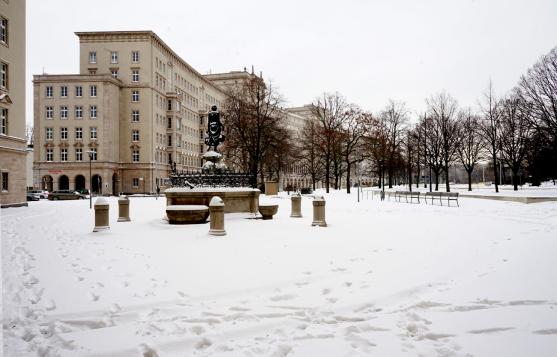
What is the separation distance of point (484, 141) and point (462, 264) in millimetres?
51204

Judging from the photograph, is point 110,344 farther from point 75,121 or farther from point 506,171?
point 506,171

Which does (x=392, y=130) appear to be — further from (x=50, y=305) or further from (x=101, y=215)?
(x=50, y=305)

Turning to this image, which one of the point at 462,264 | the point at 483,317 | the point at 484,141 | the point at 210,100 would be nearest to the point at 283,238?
the point at 462,264

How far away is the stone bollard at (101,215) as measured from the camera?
1340 centimetres

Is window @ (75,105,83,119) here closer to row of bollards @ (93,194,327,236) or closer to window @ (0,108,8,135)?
window @ (0,108,8,135)

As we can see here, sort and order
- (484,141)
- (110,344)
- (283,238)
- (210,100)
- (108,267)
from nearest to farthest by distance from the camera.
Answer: (110,344)
(108,267)
(283,238)
(484,141)
(210,100)

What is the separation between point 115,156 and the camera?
63.5m

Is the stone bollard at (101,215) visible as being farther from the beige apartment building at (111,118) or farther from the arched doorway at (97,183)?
the arched doorway at (97,183)

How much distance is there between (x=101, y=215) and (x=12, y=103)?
2067 centimetres

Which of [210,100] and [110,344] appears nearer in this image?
[110,344]

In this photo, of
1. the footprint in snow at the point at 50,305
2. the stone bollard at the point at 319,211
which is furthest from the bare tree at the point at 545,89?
the footprint in snow at the point at 50,305

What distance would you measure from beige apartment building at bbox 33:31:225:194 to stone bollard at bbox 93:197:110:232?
150ft

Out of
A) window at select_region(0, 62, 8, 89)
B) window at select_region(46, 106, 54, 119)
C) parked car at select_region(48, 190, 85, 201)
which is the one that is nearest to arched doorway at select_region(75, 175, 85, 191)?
window at select_region(46, 106, 54, 119)

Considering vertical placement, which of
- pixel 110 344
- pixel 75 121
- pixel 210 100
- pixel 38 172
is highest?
pixel 210 100
